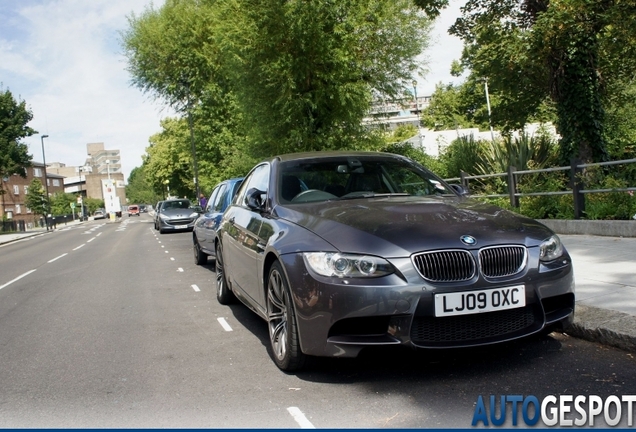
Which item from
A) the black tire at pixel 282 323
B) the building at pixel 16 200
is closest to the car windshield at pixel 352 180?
the black tire at pixel 282 323

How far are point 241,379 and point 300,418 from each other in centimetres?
95

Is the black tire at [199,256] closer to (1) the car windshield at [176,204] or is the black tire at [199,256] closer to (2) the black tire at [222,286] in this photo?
(2) the black tire at [222,286]

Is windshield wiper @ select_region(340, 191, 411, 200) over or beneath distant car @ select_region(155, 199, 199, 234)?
over

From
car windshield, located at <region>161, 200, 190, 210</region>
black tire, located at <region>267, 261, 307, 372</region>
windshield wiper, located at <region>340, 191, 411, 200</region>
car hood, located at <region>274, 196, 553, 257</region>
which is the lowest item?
black tire, located at <region>267, 261, 307, 372</region>

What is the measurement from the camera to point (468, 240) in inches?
148

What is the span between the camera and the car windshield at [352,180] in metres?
5.14

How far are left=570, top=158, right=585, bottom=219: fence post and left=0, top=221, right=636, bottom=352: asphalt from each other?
927mm

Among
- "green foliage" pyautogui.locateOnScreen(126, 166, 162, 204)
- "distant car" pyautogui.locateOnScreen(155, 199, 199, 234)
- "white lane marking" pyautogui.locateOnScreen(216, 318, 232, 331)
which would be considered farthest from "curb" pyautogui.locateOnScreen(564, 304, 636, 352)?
"green foliage" pyautogui.locateOnScreen(126, 166, 162, 204)

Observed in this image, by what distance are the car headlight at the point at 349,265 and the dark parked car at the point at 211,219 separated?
655 centimetres

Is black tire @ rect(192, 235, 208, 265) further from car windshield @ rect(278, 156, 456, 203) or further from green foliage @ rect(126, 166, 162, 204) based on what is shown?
green foliage @ rect(126, 166, 162, 204)

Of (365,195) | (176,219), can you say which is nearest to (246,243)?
(365,195)

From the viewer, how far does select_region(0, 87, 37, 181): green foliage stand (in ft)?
153

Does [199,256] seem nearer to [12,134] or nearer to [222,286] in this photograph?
[222,286]

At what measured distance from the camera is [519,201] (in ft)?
40.1
